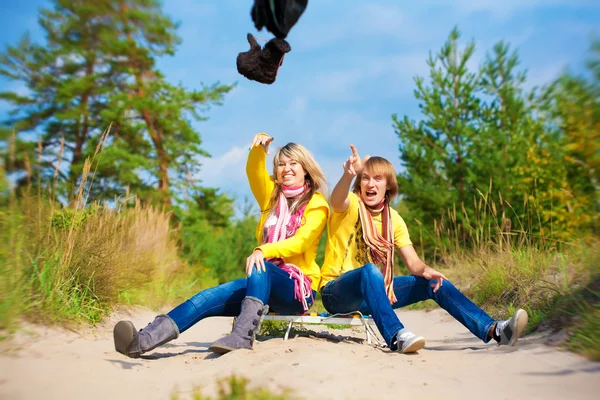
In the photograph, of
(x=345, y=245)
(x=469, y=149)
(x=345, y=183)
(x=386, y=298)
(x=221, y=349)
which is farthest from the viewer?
(x=469, y=149)

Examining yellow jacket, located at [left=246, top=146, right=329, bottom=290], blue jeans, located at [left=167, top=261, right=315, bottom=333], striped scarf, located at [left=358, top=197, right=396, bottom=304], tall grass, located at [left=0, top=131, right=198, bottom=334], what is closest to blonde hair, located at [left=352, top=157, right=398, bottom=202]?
striped scarf, located at [left=358, top=197, right=396, bottom=304]

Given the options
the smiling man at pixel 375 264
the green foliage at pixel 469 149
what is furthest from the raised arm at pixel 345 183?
the green foliage at pixel 469 149

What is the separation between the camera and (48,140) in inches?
Answer: 540

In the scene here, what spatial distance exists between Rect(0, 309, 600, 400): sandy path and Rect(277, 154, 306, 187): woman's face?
105 centimetres

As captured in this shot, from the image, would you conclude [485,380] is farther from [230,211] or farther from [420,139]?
[230,211]

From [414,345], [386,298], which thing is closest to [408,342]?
[414,345]

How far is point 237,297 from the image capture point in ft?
11.0

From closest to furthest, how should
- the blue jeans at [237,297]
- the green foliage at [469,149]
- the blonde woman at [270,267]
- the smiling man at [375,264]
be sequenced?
the blonde woman at [270,267]
the blue jeans at [237,297]
the smiling man at [375,264]
the green foliage at [469,149]

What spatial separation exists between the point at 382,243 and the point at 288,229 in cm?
65

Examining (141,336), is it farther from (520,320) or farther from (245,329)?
(520,320)

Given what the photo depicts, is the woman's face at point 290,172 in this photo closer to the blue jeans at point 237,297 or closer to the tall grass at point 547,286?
the blue jeans at point 237,297

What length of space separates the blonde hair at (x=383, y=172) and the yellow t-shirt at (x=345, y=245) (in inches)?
9.8

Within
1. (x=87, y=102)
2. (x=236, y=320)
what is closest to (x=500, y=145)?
(x=236, y=320)

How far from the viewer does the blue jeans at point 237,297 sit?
3100 millimetres
